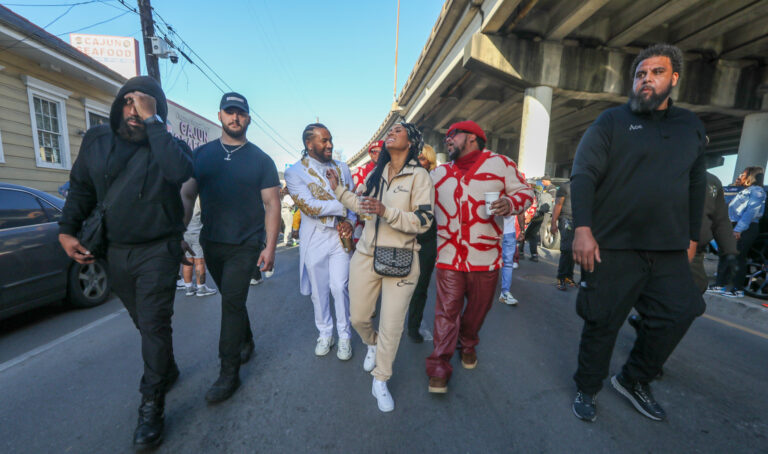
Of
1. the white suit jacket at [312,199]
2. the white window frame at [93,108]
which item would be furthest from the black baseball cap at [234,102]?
the white window frame at [93,108]

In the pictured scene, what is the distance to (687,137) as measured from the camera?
6.49ft

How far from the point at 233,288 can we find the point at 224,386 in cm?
69

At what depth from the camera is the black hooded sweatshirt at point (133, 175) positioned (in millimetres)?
1906

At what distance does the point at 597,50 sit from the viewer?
30.4 feet

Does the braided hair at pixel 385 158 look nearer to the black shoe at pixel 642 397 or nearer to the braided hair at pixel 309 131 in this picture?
the braided hair at pixel 309 131

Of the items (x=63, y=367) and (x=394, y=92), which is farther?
(x=394, y=92)

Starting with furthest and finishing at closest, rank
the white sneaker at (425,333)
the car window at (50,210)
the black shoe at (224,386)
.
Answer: the car window at (50,210) < the white sneaker at (425,333) < the black shoe at (224,386)

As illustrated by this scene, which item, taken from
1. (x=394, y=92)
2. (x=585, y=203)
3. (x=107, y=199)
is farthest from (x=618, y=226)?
(x=394, y=92)

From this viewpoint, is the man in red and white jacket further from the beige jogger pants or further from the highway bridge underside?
the highway bridge underside

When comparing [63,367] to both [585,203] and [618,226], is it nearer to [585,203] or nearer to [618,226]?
[585,203]

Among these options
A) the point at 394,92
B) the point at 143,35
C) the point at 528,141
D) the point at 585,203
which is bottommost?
the point at 585,203

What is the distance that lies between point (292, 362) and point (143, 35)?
409 inches

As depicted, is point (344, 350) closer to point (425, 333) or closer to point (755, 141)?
point (425, 333)

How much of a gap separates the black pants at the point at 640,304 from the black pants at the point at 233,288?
2338 millimetres
